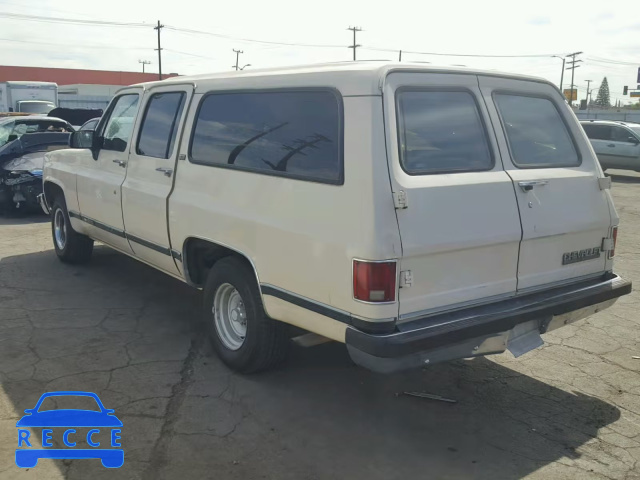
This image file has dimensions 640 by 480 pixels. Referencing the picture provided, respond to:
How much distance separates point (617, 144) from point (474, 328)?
1727 centimetres

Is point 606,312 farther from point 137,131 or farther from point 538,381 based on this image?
point 137,131

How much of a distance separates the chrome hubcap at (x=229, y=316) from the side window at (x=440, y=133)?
5.61 feet

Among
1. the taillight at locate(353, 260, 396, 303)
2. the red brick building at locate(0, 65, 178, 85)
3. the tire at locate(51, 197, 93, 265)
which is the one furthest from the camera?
the red brick building at locate(0, 65, 178, 85)

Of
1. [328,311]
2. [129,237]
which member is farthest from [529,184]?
[129,237]

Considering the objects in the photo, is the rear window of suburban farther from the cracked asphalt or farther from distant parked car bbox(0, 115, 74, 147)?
distant parked car bbox(0, 115, 74, 147)

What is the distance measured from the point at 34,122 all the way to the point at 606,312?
11.1 metres

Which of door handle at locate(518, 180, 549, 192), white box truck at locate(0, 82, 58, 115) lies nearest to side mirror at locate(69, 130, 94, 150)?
door handle at locate(518, 180, 549, 192)

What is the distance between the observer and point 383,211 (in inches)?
133

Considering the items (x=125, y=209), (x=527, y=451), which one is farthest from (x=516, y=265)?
(x=125, y=209)

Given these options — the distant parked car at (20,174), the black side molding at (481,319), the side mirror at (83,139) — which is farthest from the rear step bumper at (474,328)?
the distant parked car at (20,174)

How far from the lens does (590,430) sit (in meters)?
3.97

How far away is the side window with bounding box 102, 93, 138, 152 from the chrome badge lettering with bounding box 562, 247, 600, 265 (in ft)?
12.5

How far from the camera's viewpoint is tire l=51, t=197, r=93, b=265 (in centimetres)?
738

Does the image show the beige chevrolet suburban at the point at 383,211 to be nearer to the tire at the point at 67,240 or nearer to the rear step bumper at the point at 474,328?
the rear step bumper at the point at 474,328
